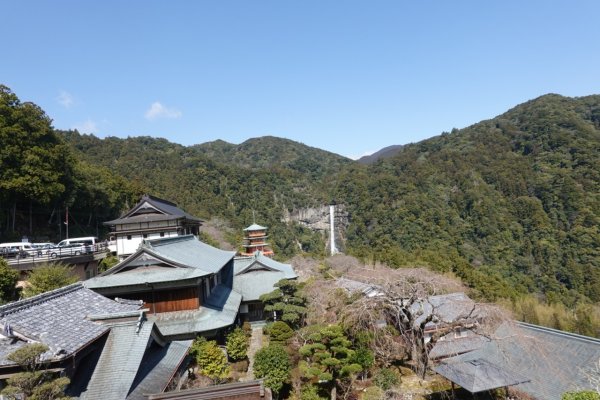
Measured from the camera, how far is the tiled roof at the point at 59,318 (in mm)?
7113

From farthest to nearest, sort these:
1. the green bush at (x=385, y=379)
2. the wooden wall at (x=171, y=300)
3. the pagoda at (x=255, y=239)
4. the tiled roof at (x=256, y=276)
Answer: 1. the pagoda at (x=255, y=239)
2. the tiled roof at (x=256, y=276)
3. the wooden wall at (x=171, y=300)
4. the green bush at (x=385, y=379)

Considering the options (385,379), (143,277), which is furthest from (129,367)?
(385,379)

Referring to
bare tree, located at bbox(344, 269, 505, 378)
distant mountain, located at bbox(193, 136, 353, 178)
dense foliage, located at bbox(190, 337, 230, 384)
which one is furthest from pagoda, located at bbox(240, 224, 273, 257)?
distant mountain, located at bbox(193, 136, 353, 178)

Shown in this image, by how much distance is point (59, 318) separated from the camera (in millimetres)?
8234

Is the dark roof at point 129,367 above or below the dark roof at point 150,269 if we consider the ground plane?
below

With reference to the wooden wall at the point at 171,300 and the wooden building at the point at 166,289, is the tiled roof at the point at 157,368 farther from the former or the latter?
the wooden wall at the point at 171,300

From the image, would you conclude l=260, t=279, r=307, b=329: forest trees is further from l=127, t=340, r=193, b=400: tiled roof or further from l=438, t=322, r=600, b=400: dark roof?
l=438, t=322, r=600, b=400: dark roof

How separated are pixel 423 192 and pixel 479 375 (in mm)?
76919

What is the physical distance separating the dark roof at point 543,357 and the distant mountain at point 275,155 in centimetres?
11964

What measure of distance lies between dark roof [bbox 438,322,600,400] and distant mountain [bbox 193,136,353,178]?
119644 mm

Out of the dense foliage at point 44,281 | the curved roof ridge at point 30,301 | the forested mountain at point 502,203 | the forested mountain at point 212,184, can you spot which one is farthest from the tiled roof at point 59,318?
the forested mountain at point 212,184

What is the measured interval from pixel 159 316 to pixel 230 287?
7.47 m

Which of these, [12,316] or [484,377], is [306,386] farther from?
[12,316]

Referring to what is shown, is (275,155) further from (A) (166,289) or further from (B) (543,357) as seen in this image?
(B) (543,357)
